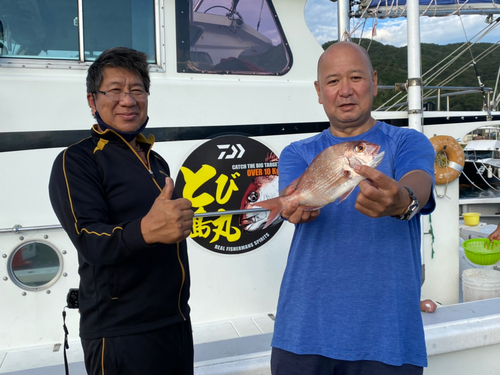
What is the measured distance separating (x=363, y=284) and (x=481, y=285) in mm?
2394

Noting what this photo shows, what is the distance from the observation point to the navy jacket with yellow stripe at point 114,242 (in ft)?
4.51

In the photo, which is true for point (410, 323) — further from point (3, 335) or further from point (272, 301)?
point (3, 335)

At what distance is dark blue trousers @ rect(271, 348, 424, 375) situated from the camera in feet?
4.63

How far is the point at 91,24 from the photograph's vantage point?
104 inches

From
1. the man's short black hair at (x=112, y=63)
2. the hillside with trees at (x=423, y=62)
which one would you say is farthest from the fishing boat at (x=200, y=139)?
the hillside with trees at (x=423, y=62)

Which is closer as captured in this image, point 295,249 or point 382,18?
point 295,249

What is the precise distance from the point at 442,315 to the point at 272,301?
1.18 metres

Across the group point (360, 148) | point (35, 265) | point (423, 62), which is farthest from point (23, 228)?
point (423, 62)

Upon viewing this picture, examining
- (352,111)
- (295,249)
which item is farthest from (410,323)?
(352,111)

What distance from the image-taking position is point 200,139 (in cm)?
282

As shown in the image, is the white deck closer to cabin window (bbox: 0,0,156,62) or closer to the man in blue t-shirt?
the man in blue t-shirt

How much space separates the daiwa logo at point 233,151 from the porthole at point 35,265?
4.11 feet

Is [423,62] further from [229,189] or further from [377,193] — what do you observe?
[377,193]

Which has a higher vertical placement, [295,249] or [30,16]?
[30,16]
